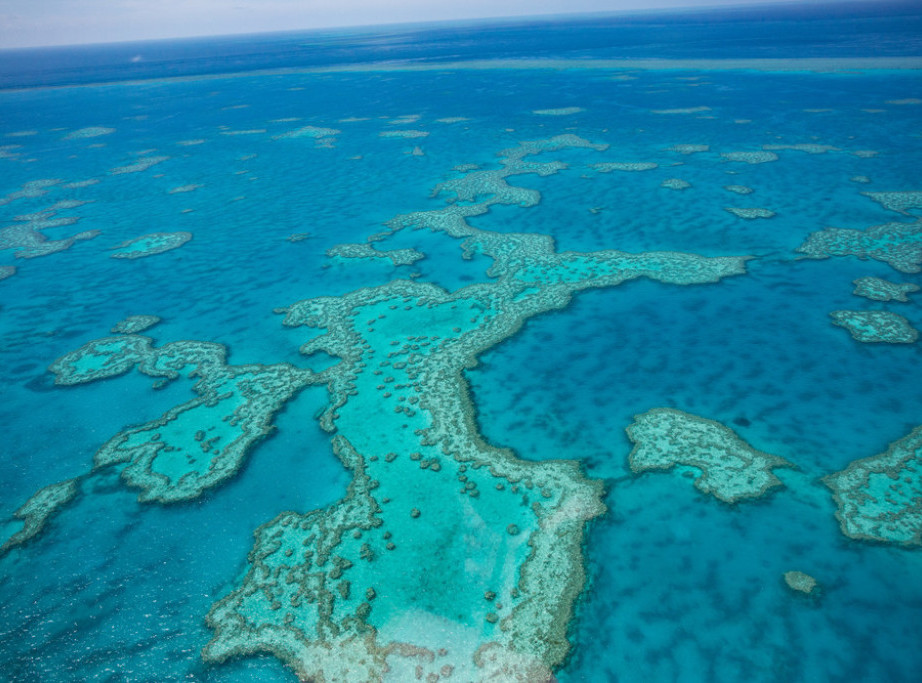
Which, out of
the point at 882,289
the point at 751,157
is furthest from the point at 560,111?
the point at 882,289

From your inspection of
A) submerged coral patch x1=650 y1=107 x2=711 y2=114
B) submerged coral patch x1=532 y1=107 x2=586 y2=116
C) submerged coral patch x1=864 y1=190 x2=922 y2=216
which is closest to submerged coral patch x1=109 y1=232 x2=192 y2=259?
submerged coral patch x1=532 y1=107 x2=586 y2=116

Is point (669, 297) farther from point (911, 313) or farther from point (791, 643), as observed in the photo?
point (791, 643)

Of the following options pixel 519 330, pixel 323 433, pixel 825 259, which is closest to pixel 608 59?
pixel 825 259

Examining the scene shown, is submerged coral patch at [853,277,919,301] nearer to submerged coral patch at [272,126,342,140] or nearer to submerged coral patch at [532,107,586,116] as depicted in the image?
submerged coral patch at [532,107,586,116]

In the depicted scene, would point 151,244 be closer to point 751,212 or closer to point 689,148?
point 751,212

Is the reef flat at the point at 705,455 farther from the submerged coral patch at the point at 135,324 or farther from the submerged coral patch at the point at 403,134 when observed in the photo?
the submerged coral patch at the point at 403,134

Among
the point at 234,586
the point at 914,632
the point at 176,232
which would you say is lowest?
the point at 914,632
